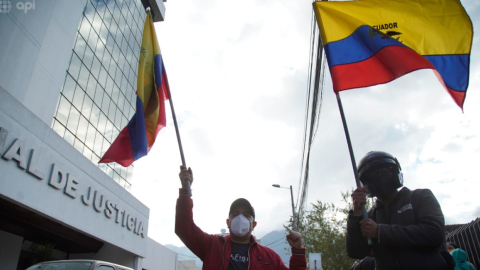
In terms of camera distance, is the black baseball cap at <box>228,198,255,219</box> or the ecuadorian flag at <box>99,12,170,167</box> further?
the ecuadorian flag at <box>99,12,170,167</box>

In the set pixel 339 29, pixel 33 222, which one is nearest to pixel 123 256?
pixel 33 222

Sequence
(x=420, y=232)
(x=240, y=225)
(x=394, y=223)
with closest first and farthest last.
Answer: (x=420, y=232) < (x=394, y=223) < (x=240, y=225)

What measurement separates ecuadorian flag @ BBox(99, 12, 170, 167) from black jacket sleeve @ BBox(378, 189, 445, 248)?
3.31m

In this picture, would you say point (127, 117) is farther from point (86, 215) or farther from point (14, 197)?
point (14, 197)

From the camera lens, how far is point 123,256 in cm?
1656

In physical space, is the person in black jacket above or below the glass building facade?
below

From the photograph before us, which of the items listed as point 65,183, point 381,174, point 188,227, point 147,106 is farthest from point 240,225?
point 65,183

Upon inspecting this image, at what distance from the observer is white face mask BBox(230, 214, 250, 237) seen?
325 cm

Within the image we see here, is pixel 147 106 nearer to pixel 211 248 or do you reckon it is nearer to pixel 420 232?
pixel 211 248

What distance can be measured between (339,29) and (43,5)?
13925 mm

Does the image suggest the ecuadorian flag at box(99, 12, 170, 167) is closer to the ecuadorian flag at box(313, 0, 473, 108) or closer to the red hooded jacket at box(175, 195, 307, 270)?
the red hooded jacket at box(175, 195, 307, 270)

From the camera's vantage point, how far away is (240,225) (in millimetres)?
3271

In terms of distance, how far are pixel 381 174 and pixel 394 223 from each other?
0.41m

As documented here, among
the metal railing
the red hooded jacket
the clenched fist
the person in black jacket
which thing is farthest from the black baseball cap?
the metal railing
